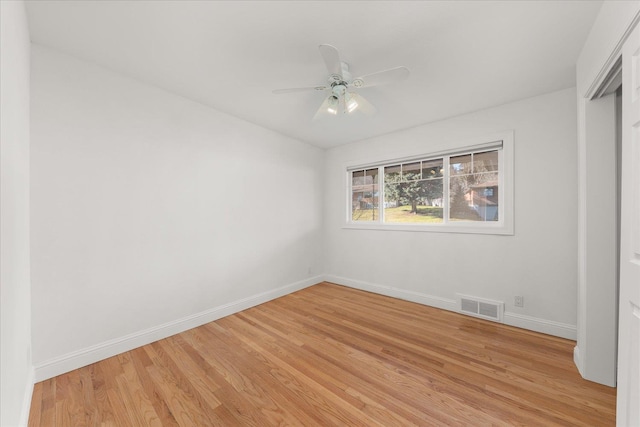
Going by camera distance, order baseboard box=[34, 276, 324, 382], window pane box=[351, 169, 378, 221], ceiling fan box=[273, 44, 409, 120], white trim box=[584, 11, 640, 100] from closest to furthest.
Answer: white trim box=[584, 11, 640, 100] → ceiling fan box=[273, 44, 409, 120] → baseboard box=[34, 276, 324, 382] → window pane box=[351, 169, 378, 221]

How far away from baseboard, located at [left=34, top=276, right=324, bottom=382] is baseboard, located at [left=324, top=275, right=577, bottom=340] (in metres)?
1.41

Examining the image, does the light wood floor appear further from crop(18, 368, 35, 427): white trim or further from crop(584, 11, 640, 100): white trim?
crop(584, 11, 640, 100): white trim

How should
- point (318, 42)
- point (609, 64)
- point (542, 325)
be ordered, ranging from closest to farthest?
point (609, 64) < point (318, 42) < point (542, 325)

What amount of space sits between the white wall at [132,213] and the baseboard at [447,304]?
4.49 ft

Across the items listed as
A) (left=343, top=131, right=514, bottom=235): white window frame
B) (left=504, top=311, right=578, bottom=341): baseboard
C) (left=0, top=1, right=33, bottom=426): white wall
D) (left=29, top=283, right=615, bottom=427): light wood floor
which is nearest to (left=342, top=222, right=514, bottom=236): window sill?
(left=343, top=131, right=514, bottom=235): white window frame

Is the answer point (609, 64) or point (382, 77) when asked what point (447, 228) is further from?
point (382, 77)

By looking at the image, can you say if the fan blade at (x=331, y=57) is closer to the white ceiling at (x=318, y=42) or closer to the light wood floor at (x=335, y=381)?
the white ceiling at (x=318, y=42)

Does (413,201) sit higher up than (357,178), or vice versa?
(357,178)

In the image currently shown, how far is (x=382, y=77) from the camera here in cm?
178

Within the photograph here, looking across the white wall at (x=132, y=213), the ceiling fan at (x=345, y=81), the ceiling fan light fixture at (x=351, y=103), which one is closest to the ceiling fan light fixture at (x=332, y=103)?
the ceiling fan at (x=345, y=81)

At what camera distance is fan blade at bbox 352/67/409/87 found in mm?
1687

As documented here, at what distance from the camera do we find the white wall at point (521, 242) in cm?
238

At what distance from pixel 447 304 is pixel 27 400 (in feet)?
12.2

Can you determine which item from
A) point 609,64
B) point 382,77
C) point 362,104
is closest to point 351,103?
point 362,104
